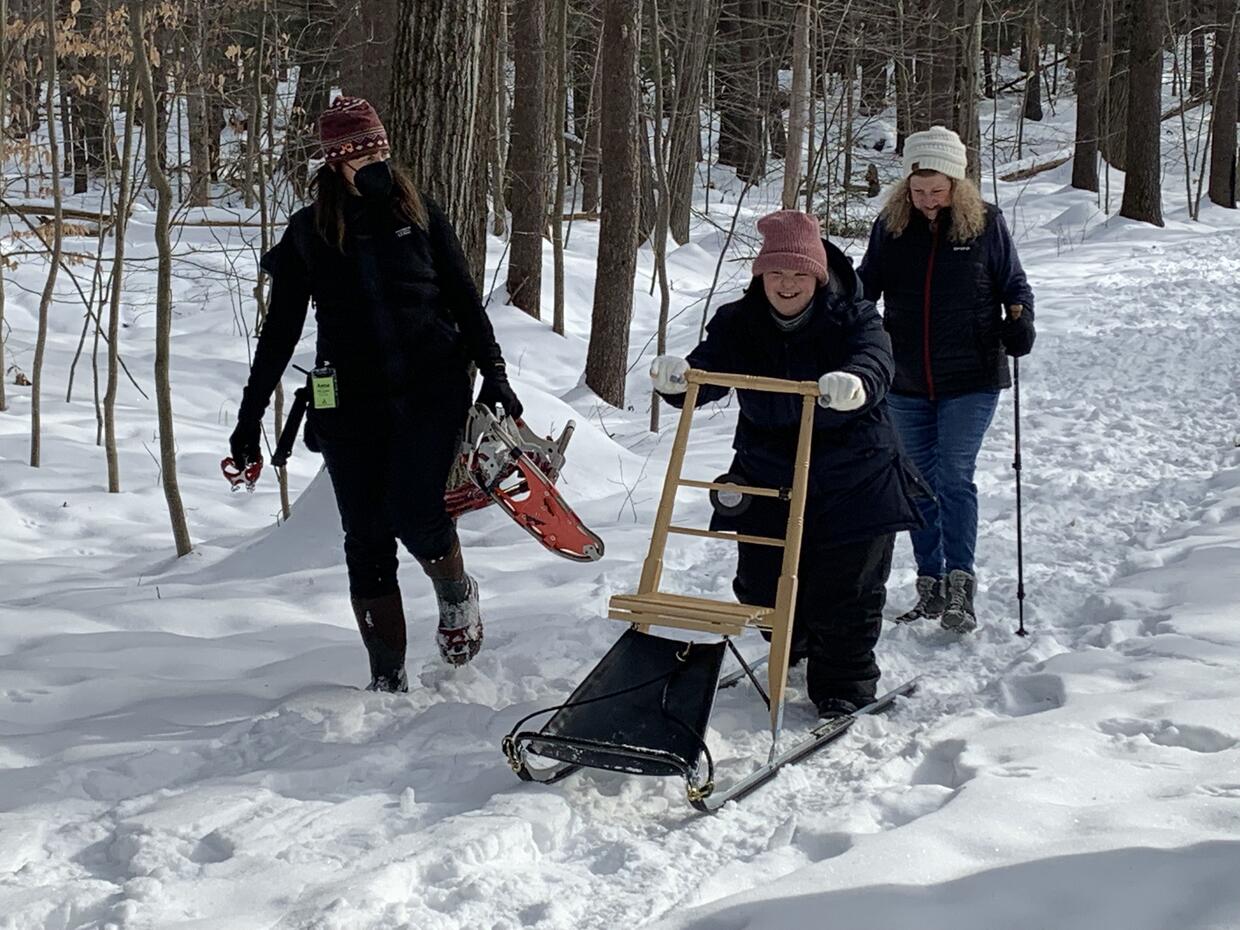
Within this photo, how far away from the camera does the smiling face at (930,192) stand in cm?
550

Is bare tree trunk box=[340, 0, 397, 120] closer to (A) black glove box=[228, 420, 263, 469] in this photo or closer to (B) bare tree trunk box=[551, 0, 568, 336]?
(B) bare tree trunk box=[551, 0, 568, 336]

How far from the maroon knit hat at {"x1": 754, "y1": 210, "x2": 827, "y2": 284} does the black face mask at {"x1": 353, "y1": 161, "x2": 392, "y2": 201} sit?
1.27m

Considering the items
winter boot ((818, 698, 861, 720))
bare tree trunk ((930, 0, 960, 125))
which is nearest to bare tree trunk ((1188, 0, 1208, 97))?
bare tree trunk ((930, 0, 960, 125))

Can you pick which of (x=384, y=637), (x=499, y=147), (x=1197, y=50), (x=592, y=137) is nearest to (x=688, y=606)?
(x=384, y=637)

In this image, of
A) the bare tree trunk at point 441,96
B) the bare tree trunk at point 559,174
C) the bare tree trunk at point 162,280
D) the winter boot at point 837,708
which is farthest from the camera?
the bare tree trunk at point 559,174

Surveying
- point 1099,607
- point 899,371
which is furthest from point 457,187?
point 1099,607

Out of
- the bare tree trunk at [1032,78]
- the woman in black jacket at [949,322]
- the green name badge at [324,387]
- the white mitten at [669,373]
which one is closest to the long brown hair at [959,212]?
the woman in black jacket at [949,322]

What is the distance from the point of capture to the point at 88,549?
9469mm

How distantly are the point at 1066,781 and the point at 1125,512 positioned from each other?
393cm

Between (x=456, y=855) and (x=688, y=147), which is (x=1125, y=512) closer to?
(x=456, y=855)

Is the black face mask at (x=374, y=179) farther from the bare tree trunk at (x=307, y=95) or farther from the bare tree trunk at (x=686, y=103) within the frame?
the bare tree trunk at (x=686, y=103)

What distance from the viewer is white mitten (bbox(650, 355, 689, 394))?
4.43 meters

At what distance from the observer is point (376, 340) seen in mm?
4605

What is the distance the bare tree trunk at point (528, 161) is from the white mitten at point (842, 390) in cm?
1200
